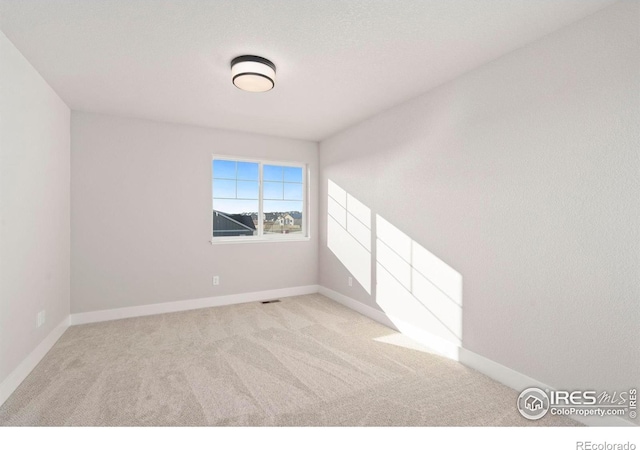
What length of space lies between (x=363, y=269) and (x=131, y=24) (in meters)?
3.37

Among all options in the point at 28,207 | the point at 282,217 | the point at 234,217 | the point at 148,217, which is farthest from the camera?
the point at 282,217

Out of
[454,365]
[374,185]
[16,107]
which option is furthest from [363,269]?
[16,107]

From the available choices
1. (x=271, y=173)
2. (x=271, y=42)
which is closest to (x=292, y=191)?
(x=271, y=173)

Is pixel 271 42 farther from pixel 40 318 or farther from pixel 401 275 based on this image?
pixel 40 318

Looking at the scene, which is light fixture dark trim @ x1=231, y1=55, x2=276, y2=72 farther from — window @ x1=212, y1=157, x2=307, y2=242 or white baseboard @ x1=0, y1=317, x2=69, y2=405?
white baseboard @ x1=0, y1=317, x2=69, y2=405

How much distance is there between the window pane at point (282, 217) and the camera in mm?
4895

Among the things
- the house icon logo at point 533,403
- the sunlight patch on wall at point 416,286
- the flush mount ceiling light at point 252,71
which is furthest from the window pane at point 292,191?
the house icon logo at point 533,403

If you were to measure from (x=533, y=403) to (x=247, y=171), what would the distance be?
425 cm

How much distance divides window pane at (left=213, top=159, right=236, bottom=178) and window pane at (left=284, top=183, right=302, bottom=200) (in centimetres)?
88

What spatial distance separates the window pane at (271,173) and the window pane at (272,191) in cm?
8

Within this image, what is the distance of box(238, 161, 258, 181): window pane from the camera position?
4.67 meters

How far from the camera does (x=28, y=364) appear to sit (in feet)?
8.13

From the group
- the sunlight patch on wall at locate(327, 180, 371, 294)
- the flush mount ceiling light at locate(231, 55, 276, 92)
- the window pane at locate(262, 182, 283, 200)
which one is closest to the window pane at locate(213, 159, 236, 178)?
the window pane at locate(262, 182, 283, 200)

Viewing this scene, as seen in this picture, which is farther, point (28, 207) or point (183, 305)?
point (183, 305)
